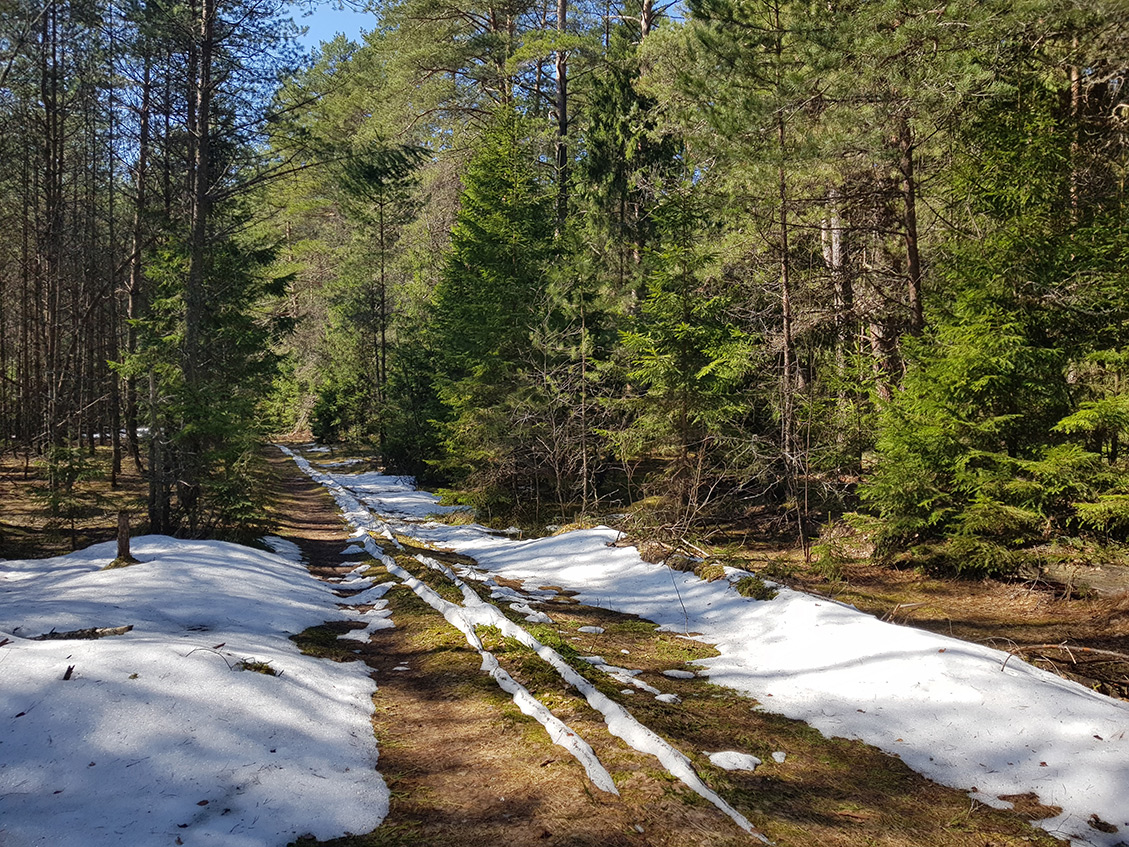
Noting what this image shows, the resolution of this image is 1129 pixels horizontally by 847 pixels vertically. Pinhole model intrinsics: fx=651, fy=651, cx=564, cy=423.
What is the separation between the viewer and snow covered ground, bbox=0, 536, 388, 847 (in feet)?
9.70

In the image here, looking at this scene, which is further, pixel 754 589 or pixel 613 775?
pixel 754 589

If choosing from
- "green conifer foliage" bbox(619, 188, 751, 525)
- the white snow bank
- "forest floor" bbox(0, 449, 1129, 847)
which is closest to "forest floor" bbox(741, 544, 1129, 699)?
"forest floor" bbox(0, 449, 1129, 847)

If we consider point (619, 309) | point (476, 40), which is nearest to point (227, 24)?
point (476, 40)

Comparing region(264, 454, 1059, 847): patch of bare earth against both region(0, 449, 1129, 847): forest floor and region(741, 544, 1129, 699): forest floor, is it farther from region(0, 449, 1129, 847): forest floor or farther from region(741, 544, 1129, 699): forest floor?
region(741, 544, 1129, 699): forest floor

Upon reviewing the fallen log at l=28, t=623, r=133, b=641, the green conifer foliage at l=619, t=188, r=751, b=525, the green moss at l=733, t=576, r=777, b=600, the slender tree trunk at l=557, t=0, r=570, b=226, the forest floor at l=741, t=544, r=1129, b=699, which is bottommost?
the forest floor at l=741, t=544, r=1129, b=699

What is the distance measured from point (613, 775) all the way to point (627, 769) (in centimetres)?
11

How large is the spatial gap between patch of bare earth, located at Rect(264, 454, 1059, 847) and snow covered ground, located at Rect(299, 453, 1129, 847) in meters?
0.25

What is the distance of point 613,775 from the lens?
12.0 ft

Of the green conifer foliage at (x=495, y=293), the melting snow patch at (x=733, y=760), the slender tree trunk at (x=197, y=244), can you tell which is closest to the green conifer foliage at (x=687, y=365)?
the green conifer foliage at (x=495, y=293)

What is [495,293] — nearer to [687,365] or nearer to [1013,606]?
[687,365]

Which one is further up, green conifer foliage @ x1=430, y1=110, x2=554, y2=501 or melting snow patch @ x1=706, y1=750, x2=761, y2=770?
green conifer foliage @ x1=430, y1=110, x2=554, y2=501

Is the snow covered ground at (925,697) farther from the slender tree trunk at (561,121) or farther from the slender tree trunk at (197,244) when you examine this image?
the slender tree trunk at (561,121)

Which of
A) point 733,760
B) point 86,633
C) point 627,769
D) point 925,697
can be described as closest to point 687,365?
point 925,697

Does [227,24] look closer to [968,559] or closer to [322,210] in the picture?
[968,559]
